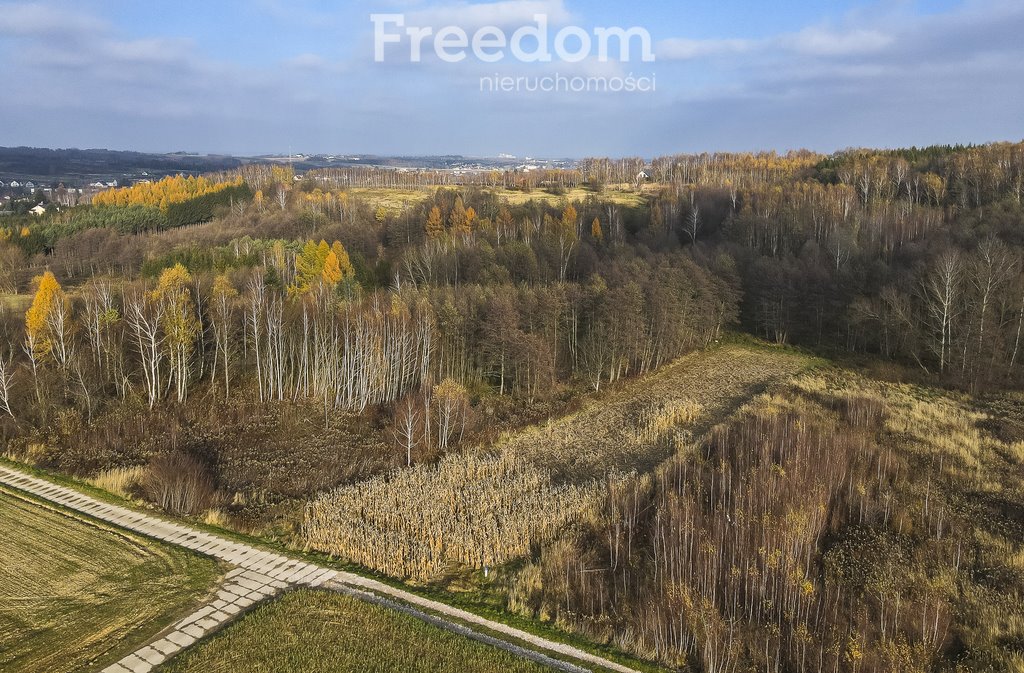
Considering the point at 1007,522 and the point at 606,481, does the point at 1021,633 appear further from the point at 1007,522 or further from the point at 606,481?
the point at 606,481

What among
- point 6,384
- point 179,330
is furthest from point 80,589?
point 179,330

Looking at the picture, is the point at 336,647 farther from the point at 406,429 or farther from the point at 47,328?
the point at 47,328

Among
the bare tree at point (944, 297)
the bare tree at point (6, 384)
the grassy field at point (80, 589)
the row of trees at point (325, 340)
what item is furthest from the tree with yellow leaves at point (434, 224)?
the grassy field at point (80, 589)

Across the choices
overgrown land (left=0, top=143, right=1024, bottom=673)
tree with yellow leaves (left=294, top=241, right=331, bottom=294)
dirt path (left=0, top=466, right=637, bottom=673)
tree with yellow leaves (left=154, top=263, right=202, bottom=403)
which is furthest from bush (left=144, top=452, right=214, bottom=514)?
tree with yellow leaves (left=294, top=241, right=331, bottom=294)

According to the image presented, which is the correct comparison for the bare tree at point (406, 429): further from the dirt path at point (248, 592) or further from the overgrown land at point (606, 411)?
the dirt path at point (248, 592)

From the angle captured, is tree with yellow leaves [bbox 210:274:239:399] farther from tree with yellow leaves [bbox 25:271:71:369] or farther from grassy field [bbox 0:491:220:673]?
grassy field [bbox 0:491:220:673]

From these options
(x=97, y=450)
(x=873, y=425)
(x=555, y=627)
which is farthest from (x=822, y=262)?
(x=97, y=450)
